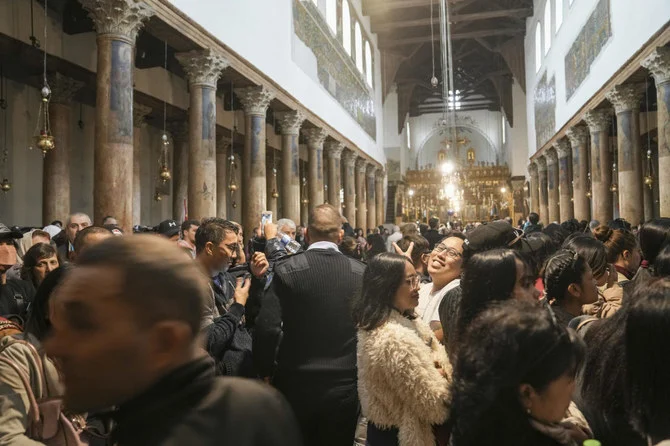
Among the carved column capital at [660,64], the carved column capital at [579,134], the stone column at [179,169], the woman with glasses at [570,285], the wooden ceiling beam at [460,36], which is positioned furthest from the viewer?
the wooden ceiling beam at [460,36]

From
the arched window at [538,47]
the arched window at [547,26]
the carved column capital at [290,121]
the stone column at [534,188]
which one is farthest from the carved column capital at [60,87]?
the stone column at [534,188]

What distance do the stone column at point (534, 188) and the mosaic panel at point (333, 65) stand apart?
1002 cm

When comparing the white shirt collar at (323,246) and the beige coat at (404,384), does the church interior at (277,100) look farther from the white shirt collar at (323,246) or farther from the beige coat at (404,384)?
the beige coat at (404,384)

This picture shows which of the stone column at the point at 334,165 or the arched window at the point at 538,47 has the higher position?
the arched window at the point at 538,47

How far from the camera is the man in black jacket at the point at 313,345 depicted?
3201 mm

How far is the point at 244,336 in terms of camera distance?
3.40 meters

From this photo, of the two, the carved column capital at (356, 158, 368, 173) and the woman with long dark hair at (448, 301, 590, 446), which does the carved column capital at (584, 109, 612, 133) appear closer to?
the carved column capital at (356, 158, 368, 173)

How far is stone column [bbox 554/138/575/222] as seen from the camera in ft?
75.9

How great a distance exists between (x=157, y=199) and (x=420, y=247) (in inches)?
473

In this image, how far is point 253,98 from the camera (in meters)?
13.8

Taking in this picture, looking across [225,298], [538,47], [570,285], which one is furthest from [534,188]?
[570,285]

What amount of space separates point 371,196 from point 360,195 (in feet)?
11.3

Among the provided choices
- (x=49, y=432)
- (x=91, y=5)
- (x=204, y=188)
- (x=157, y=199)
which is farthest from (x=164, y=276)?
(x=157, y=199)

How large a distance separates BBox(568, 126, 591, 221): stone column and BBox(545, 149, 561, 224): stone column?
4.82 metres
